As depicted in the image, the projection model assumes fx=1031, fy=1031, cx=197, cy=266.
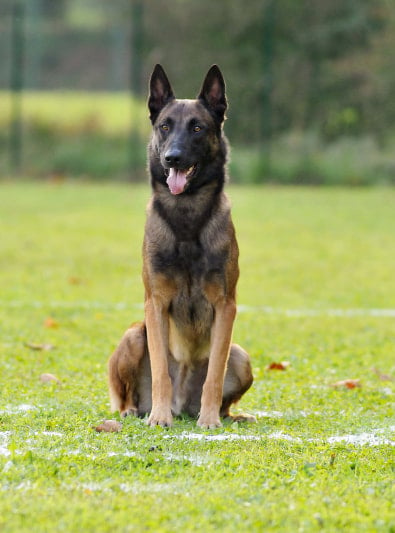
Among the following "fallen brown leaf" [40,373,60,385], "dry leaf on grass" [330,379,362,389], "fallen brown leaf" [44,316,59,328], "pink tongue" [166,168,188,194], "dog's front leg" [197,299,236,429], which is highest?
"pink tongue" [166,168,188,194]

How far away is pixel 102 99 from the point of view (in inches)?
1026

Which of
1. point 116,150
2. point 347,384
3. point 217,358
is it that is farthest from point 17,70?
point 217,358

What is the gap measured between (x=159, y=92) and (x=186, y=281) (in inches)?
48.6

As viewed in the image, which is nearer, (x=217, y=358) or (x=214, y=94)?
(x=217, y=358)

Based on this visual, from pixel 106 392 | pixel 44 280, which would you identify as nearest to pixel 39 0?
pixel 44 280

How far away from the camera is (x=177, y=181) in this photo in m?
6.11

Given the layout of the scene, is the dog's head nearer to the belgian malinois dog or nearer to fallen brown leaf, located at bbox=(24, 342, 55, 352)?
the belgian malinois dog

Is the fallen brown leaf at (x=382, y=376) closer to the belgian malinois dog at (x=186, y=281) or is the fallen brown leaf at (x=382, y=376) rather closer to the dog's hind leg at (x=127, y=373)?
the belgian malinois dog at (x=186, y=281)

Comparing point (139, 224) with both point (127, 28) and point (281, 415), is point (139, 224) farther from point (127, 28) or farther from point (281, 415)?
point (281, 415)

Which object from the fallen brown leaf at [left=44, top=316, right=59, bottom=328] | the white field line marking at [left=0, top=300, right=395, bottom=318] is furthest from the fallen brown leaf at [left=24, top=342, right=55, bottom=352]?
the white field line marking at [left=0, top=300, right=395, bottom=318]

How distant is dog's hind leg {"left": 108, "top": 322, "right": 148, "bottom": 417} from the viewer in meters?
6.09

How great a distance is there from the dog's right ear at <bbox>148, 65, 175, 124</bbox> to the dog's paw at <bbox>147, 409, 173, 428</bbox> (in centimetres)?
181

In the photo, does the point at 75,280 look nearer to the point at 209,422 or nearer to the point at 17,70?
the point at 209,422

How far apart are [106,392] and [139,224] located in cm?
1189
